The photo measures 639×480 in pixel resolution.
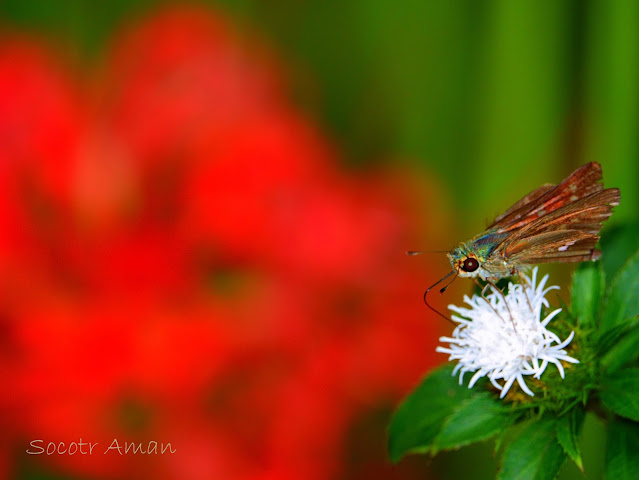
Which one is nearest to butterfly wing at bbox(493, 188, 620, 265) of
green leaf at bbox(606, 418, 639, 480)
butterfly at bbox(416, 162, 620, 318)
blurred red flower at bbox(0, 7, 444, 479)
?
butterfly at bbox(416, 162, 620, 318)

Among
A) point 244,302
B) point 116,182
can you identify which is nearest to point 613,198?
point 244,302

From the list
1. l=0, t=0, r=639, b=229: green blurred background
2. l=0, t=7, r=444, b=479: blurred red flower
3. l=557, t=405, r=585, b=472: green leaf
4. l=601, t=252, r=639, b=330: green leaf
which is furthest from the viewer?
l=0, t=0, r=639, b=229: green blurred background

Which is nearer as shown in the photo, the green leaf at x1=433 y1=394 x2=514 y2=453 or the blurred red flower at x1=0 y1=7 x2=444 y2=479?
the green leaf at x1=433 y1=394 x2=514 y2=453

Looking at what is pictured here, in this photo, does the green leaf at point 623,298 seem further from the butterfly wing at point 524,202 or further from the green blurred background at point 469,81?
the green blurred background at point 469,81

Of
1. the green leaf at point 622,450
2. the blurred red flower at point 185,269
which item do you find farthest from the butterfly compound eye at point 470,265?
the blurred red flower at point 185,269

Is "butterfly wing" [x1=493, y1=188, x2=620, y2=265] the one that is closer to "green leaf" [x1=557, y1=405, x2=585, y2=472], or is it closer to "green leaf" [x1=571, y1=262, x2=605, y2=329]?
"green leaf" [x1=571, y1=262, x2=605, y2=329]

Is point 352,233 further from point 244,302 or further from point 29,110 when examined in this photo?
point 29,110
